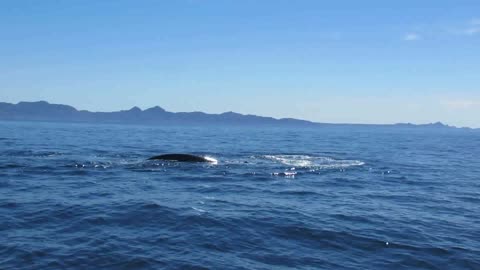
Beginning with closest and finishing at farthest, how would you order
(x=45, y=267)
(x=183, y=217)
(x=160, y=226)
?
(x=45, y=267) < (x=160, y=226) < (x=183, y=217)

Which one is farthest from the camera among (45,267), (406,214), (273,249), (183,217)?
(406,214)

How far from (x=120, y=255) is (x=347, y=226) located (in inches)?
337

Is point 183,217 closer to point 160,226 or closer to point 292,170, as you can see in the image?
point 160,226

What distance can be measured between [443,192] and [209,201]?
1399 centimetres

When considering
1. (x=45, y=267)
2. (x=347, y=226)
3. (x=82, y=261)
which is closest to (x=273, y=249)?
(x=347, y=226)

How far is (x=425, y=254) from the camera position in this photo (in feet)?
50.2

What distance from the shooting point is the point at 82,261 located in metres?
13.6

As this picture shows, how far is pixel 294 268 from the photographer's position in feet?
44.5

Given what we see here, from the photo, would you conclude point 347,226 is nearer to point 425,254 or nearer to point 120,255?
point 425,254

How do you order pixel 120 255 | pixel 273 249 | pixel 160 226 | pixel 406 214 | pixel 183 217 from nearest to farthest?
pixel 120 255 → pixel 273 249 → pixel 160 226 → pixel 183 217 → pixel 406 214

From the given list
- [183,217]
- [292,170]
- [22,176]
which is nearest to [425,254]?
[183,217]

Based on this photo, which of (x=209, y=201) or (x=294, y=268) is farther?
(x=209, y=201)

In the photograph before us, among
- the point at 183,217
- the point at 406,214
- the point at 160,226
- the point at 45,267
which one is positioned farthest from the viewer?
the point at 406,214

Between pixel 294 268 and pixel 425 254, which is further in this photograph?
pixel 425 254
